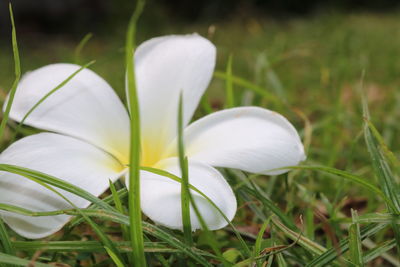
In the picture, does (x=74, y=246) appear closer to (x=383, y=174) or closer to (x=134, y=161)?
(x=134, y=161)

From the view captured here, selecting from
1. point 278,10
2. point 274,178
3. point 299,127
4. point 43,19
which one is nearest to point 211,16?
point 278,10

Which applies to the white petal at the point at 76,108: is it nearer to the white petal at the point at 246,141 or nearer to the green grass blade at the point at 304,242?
the white petal at the point at 246,141

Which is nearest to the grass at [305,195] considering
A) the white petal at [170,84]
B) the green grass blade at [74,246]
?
the green grass blade at [74,246]

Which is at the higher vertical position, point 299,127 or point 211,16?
point 211,16

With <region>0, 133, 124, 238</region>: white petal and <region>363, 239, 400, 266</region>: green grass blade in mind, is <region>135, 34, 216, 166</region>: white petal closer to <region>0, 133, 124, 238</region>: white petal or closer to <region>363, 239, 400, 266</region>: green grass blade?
<region>0, 133, 124, 238</region>: white petal

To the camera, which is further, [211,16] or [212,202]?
[211,16]

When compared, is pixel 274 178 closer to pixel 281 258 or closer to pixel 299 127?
pixel 281 258
